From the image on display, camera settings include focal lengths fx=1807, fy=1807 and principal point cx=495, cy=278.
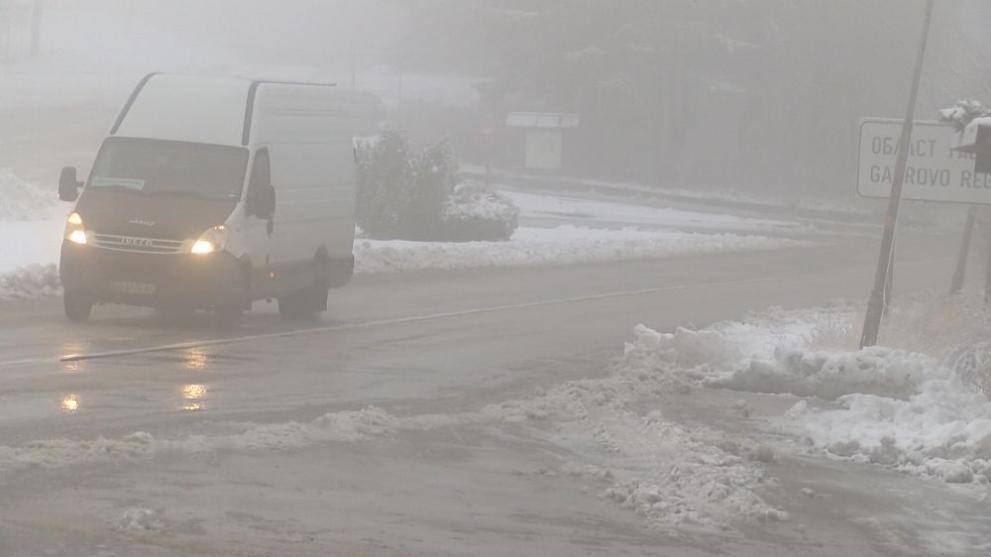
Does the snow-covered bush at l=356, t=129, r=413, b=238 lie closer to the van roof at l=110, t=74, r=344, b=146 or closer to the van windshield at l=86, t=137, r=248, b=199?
the van roof at l=110, t=74, r=344, b=146

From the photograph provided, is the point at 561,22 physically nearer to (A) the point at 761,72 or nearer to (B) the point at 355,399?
(A) the point at 761,72

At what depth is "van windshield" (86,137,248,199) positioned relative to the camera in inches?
757

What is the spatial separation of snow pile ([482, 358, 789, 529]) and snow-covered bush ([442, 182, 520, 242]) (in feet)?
86.8

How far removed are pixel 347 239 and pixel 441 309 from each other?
7.86ft

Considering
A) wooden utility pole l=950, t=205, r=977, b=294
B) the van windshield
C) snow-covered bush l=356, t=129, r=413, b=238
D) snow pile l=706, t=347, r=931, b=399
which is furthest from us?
snow-covered bush l=356, t=129, r=413, b=238

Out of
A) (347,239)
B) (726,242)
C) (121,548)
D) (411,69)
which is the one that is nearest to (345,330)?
(347,239)

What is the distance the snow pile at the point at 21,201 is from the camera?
124ft

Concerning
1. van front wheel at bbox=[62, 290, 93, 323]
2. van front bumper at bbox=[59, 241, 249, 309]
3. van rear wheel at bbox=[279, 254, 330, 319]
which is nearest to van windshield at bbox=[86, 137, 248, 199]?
van front bumper at bbox=[59, 241, 249, 309]

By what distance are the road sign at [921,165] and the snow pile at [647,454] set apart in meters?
4.33

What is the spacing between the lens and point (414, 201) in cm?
4328

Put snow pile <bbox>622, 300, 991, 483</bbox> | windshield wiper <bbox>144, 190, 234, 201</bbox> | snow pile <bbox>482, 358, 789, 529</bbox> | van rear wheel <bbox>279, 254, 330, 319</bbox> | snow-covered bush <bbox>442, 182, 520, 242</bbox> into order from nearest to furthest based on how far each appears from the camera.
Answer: snow pile <bbox>482, 358, 789, 529</bbox> < snow pile <bbox>622, 300, 991, 483</bbox> < windshield wiper <bbox>144, 190, 234, 201</bbox> < van rear wheel <bbox>279, 254, 330, 319</bbox> < snow-covered bush <bbox>442, 182, 520, 242</bbox>

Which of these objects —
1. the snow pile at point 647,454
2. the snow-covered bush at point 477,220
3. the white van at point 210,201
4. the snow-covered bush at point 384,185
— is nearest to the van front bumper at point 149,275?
the white van at point 210,201

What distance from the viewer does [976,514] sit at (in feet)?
37.5

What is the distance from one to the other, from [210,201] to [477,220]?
24.6 m
